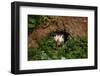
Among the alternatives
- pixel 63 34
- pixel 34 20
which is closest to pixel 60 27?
pixel 63 34

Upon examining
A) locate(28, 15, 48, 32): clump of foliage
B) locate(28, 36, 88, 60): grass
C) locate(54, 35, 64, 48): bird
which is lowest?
locate(28, 36, 88, 60): grass

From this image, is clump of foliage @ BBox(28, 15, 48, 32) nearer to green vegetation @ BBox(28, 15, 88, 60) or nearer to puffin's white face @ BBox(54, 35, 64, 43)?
green vegetation @ BBox(28, 15, 88, 60)

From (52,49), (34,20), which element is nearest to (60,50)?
(52,49)

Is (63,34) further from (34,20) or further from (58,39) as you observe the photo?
(34,20)

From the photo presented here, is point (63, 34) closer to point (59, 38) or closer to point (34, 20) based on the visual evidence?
point (59, 38)

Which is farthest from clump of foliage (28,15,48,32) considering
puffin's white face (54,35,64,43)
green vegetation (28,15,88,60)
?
puffin's white face (54,35,64,43)

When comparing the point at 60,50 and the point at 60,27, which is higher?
the point at 60,27
